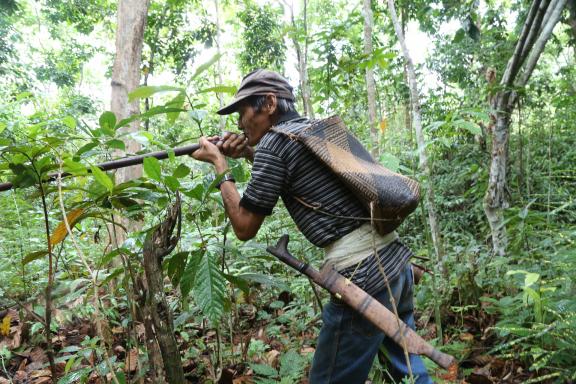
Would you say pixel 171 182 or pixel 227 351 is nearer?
pixel 171 182

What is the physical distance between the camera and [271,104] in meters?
1.94

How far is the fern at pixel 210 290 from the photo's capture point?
1.67m

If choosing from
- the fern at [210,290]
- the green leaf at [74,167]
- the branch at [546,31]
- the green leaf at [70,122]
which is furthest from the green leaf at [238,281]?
the branch at [546,31]

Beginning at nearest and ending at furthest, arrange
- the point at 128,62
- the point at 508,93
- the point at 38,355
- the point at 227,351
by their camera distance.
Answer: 1. the point at 227,351
2. the point at 38,355
3. the point at 508,93
4. the point at 128,62

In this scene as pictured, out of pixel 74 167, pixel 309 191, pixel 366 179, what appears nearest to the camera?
pixel 74 167

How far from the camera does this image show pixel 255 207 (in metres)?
1.75

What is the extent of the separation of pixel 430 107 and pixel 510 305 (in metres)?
5.85

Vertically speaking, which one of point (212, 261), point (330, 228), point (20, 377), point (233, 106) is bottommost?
point (20, 377)

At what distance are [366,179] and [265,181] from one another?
0.41 m

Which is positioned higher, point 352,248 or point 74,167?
point 74,167

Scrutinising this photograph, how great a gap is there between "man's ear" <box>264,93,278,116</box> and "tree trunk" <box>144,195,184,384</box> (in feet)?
2.15

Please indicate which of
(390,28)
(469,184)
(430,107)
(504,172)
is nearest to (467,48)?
(430,107)

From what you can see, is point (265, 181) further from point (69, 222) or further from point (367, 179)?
point (69, 222)

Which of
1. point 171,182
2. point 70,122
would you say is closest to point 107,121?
point 70,122
